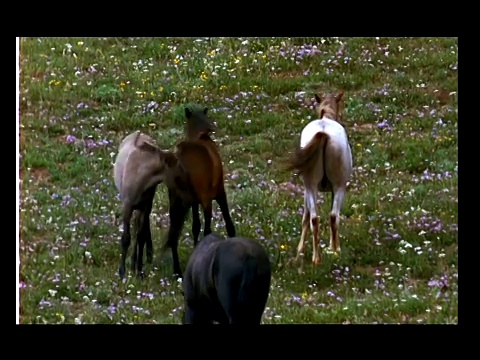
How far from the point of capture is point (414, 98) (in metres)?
11.4

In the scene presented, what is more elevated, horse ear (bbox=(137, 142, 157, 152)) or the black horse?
horse ear (bbox=(137, 142, 157, 152))

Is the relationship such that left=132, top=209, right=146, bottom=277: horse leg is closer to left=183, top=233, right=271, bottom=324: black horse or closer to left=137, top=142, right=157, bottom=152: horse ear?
left=137, top=142, right=157, bottom=152: horse ear

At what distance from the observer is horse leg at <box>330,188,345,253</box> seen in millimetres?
9727

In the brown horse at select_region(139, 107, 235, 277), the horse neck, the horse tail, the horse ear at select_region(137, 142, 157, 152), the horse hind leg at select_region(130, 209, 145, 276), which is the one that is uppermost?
the horse neck

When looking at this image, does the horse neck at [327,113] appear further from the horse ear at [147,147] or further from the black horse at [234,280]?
the black horse at [234,280]

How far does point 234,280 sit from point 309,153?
2.27 meters

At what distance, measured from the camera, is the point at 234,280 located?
756 centimetres

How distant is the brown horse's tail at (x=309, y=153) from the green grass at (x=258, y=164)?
688mm

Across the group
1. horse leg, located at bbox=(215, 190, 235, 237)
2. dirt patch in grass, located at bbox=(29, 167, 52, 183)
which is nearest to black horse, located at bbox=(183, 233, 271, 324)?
horse leg, located at bbox=(215, 190, 235, 237)

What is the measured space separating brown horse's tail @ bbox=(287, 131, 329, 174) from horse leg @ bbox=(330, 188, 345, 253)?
38 centimetres

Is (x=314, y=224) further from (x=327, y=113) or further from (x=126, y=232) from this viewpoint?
(x=126, y=232)

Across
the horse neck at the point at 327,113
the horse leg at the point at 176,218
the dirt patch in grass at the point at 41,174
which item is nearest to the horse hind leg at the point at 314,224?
the horse neck at the point at 327,113

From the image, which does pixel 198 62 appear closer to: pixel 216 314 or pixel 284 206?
pixel 284 206

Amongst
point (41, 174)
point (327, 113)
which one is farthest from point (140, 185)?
point (327, 113)
